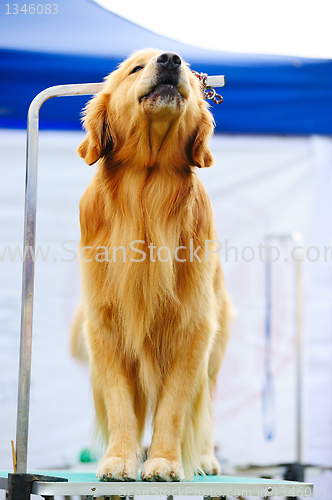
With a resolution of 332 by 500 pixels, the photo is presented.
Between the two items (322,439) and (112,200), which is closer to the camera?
(112,200)

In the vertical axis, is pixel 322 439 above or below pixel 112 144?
below

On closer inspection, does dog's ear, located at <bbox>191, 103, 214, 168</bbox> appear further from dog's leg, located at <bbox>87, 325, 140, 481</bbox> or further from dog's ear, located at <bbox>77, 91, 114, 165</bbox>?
dog's leg, located at <bbox>87, 325, 140, 481</bbox>

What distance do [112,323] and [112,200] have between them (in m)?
0.39

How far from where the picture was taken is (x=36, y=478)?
1.39m

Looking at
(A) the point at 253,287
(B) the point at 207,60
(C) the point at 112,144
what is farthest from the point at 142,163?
(A) the point at 253,287

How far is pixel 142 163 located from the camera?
1.72m

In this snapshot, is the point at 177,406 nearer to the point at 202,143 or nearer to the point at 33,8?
the point at 202,143

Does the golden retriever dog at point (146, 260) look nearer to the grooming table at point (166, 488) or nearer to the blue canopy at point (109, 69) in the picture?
the grooming table at point (166, 488)

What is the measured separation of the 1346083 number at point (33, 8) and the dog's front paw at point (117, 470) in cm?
196

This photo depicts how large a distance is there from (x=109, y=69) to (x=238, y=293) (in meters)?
1.35

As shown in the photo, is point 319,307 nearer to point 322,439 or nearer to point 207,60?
point 322,439

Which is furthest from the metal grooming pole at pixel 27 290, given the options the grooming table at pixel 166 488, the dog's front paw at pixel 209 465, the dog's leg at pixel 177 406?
the dog's front paw at pixel 209 465

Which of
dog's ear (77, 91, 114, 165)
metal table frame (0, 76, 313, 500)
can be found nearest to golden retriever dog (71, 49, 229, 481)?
dog's ear (77, 91, 114, 165)

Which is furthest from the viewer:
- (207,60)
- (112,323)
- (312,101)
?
(312,101)
